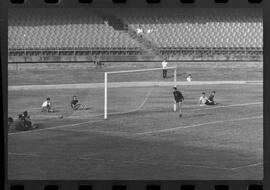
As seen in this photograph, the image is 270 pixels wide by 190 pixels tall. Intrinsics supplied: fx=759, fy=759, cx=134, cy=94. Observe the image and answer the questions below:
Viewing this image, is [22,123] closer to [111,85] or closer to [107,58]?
[111,85]

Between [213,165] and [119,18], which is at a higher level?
[119,18]

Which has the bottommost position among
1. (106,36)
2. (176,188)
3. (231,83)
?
(176,188)

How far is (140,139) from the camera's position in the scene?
58.1 ft

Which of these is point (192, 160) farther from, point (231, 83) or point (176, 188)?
point (231, 83)

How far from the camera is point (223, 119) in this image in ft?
71.8

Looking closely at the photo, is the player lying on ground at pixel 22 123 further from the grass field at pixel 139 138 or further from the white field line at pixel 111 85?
the white field line at pixel 111 85

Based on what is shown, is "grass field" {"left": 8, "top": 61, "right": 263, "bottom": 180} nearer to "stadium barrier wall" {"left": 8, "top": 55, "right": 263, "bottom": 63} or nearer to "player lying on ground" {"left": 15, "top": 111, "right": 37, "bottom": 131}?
"player lying on ground" {"left": 15, "top": 111, "right": 37, "bottom": 131}

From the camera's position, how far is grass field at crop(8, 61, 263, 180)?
1409 centimetres

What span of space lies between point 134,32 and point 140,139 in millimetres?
19103

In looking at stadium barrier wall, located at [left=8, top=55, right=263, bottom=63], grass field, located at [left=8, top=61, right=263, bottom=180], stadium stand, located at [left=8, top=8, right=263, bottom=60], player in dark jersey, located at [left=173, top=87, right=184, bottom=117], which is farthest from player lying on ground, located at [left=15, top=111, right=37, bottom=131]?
stadium stand, located at [left=8, top=8, right=263, bottom=60]

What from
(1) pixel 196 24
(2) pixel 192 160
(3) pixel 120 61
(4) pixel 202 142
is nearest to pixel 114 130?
(4) pixel 202 142

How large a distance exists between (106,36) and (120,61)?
1865 millimetres

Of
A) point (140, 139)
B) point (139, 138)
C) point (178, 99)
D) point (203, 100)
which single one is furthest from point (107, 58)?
point (140, 139)

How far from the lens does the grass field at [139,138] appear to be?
14.1 meters
